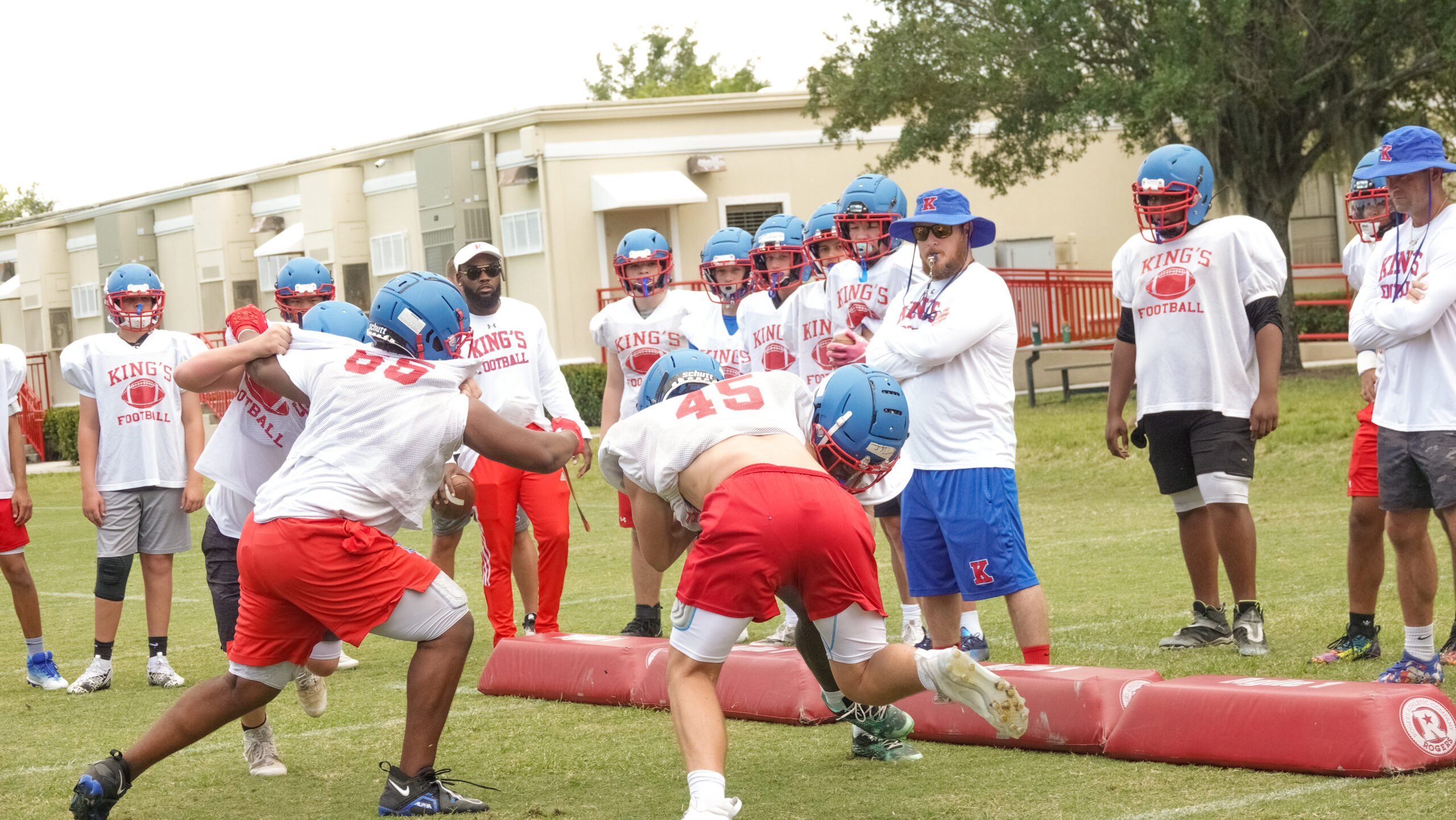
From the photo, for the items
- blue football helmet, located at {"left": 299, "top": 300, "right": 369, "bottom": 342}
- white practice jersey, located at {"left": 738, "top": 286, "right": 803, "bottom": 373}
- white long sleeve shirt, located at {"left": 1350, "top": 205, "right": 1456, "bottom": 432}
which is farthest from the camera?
white practice jersey, located at {"left": 738, "top": 286, "right": 803, "bottom": 373}

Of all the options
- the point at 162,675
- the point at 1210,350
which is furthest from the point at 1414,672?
the point at 162,675

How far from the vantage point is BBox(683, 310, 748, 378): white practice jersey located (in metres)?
8.20

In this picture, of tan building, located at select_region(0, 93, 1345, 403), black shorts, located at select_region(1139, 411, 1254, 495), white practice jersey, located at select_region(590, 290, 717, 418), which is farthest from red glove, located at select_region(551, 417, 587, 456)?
tan building, located at select_region(0, 93, 1345, 403)

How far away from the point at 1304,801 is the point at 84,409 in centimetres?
626

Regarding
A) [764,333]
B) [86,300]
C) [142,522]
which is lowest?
[142,522]

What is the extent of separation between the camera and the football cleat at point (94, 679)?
296 inches

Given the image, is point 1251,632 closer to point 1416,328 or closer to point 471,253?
point 1416,328

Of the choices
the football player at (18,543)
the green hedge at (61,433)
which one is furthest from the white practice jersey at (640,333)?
the green hedge at (61,433)

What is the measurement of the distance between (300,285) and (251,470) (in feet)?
5.39

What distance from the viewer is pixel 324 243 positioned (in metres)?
32.8

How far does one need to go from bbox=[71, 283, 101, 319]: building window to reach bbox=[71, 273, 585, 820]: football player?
121ft

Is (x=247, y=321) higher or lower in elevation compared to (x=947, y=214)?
lower

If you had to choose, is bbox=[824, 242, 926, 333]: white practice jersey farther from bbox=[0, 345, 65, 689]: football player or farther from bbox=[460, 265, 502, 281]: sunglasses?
bbox=[0, 345, 65, 689]: football player

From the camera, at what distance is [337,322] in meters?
6.00
